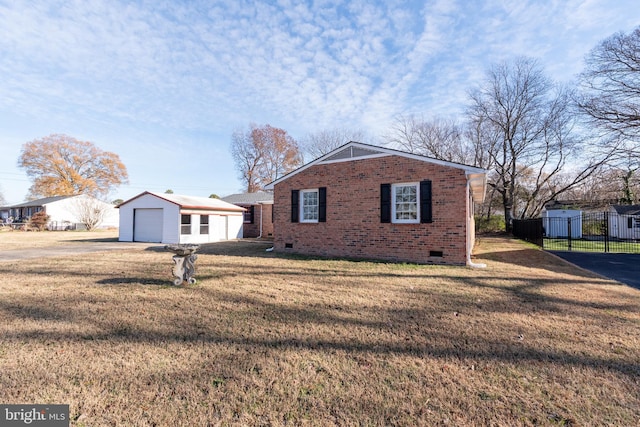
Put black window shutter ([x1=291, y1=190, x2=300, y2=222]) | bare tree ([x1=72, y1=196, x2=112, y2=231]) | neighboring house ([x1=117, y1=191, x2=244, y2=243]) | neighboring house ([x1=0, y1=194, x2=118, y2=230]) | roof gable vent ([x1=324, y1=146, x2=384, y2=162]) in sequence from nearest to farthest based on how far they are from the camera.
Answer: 1. roof gable vent ([x1=324, y1=146, x2=384, y2=162])
2. black window shutter ([x1=291, y1=190, x2=300, y2=222])
3. neighboring house ([x1=117, y1=191, x2=244, y2=243])
4. bare tree ([x1=72, y1=196, x2=112, y2=231])
5. neighboring house ([x1=0, y1=194, x2=118, y2=230])

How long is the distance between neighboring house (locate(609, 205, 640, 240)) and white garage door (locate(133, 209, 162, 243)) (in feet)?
104

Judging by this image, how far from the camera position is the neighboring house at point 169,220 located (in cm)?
1733

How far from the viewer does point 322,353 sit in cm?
325

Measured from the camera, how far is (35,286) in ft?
20.3

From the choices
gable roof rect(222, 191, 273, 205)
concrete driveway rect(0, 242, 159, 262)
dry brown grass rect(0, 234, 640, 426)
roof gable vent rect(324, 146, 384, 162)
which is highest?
roof gable vent rect(324, 146, 384, 162)

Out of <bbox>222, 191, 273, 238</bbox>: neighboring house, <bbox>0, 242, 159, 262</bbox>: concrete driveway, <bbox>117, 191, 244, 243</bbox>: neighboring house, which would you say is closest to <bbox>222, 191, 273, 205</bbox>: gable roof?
<bbox>222, 191, 273, 238</bbox>: neighboring house

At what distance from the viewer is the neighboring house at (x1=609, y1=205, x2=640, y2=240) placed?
21.9 m

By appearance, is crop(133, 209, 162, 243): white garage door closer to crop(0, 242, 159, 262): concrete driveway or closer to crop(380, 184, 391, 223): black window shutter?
crop(0, 242, 159, 262): concrete driveway

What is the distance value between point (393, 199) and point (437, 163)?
1784 mm

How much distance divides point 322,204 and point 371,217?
197cm

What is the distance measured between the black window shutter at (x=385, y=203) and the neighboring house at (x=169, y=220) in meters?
12.0

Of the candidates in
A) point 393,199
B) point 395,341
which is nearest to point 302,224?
point 393,199

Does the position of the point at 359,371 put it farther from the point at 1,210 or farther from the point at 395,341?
the point at 1,210

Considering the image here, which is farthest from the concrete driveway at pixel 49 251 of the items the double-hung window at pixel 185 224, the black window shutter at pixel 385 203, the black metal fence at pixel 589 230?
the black metal fence at pixel 589 230
